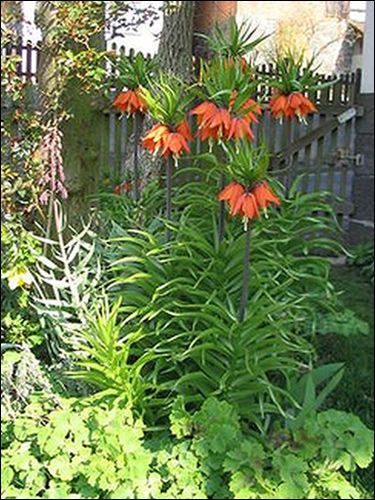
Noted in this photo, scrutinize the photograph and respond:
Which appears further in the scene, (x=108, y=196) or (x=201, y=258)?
(x=201, y=258)

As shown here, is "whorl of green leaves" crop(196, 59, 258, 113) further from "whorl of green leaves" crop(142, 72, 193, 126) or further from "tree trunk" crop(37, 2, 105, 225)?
"tree trunk" crop(37, 2, 105, 225)

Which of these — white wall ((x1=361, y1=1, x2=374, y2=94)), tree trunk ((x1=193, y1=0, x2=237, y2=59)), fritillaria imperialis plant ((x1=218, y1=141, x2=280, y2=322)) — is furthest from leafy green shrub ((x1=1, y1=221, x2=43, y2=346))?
white wall ((x1=361, y1=1, x2=374, y2=94))

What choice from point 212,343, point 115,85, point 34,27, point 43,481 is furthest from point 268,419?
point 34,27

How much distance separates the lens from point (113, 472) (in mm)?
1405

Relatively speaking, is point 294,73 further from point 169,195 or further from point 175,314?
point 175,314

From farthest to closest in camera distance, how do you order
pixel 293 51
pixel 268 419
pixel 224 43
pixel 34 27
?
1. pixel 268 419
2. pixel 293 51
3. pixel 224 43
4. pixel 34 27

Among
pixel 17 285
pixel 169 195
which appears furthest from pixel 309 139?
pixel 17 285

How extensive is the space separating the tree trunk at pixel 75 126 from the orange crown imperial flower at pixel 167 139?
103 mm

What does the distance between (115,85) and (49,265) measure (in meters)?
0.40

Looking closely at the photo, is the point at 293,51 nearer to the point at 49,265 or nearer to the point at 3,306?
the point at 49,265

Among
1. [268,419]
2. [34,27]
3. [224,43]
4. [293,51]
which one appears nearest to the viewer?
[34,27]

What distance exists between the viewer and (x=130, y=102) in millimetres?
1601

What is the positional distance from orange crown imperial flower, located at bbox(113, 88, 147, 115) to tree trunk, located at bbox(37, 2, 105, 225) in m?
0.04

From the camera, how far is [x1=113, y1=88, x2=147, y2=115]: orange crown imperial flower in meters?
1.58
